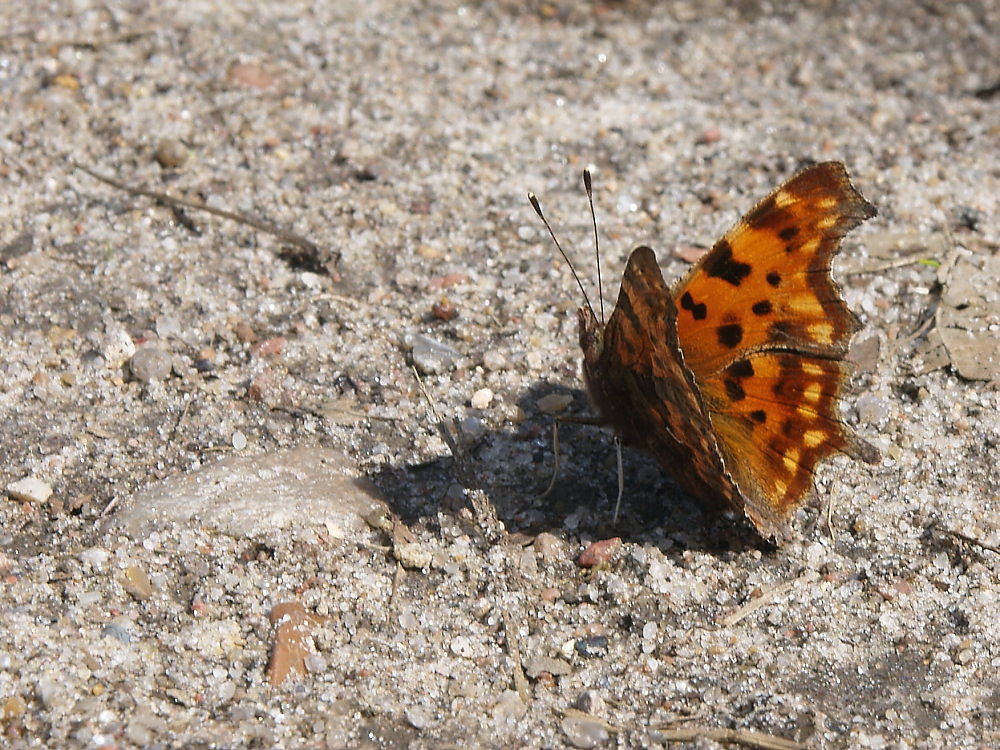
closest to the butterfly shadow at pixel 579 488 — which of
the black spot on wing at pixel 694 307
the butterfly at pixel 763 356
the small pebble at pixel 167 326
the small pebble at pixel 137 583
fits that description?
the butterfly at pixel 763 356

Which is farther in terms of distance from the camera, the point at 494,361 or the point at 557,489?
the point at 494,361

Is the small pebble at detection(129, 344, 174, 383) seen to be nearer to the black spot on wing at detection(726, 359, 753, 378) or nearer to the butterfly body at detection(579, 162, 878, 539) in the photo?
the butterfly body at detection(579, 162, 878, 539)

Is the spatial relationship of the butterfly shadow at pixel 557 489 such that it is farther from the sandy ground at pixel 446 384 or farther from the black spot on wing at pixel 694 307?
the black spot on wing at pixel 694 307

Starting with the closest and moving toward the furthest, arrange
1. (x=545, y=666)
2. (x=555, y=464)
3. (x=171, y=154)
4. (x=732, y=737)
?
(x=732, y=737), (x=545, y=666), (x=555, y=464), (x=171, y=154)

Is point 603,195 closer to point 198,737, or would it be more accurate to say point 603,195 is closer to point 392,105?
point 392,105

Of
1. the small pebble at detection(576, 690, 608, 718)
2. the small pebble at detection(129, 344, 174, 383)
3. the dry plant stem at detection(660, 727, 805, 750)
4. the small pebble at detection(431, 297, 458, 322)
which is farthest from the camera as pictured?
the small pebble at detection(431, 297, 458, 322)

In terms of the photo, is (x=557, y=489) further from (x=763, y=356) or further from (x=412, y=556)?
(x=763, y=356)

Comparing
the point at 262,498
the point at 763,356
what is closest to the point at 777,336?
the point at 763,356

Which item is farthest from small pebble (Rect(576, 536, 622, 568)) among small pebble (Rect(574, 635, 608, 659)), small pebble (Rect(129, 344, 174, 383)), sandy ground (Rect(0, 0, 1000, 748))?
small pebble (Rect(129, 344, 174, 383))

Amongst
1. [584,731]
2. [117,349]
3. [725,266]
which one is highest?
[725,266]
